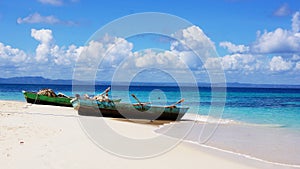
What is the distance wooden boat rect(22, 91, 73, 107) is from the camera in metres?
24.2

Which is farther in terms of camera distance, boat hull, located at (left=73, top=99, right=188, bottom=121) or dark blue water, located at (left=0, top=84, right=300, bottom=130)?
dark blue water, located at (left=0, top=84, right=300, bottom=130)

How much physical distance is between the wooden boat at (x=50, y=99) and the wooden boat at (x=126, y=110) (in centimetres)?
593

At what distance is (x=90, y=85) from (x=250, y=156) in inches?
3124

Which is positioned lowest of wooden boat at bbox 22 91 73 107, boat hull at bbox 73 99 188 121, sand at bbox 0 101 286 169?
sand at bbox 0 101 286 169

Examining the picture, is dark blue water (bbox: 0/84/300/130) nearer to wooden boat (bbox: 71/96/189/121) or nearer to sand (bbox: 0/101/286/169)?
wooden boat (bbox: 71/96/189/121)

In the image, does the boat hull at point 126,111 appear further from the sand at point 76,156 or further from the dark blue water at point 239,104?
the sand at point 76,156

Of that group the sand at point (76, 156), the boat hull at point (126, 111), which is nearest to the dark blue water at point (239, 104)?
the boat hull at point (126, 111)

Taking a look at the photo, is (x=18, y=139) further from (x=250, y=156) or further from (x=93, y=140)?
(x=250, y=156)

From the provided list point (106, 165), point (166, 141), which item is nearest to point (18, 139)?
point (106, 165)

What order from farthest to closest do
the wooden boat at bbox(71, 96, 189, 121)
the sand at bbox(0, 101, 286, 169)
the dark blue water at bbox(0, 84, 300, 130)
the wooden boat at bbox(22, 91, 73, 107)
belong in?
1. the wooden boat at bbox(22, 91, 73, 107)
2. the dark blue water at bbox(0, 84, 300, 130)
3. the wooden boat at bbox(71, 96, 189, 121)
4. the sand at bbox(0, 101, 286, 169)

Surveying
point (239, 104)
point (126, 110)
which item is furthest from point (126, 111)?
point (239, 104)

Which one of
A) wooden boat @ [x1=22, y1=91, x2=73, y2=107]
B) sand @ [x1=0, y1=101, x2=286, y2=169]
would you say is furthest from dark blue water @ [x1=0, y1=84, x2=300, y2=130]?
sand @ [x1=0, y1=101, x2=286, y2=169]

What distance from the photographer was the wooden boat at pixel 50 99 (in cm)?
2419

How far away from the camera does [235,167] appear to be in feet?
27.1
